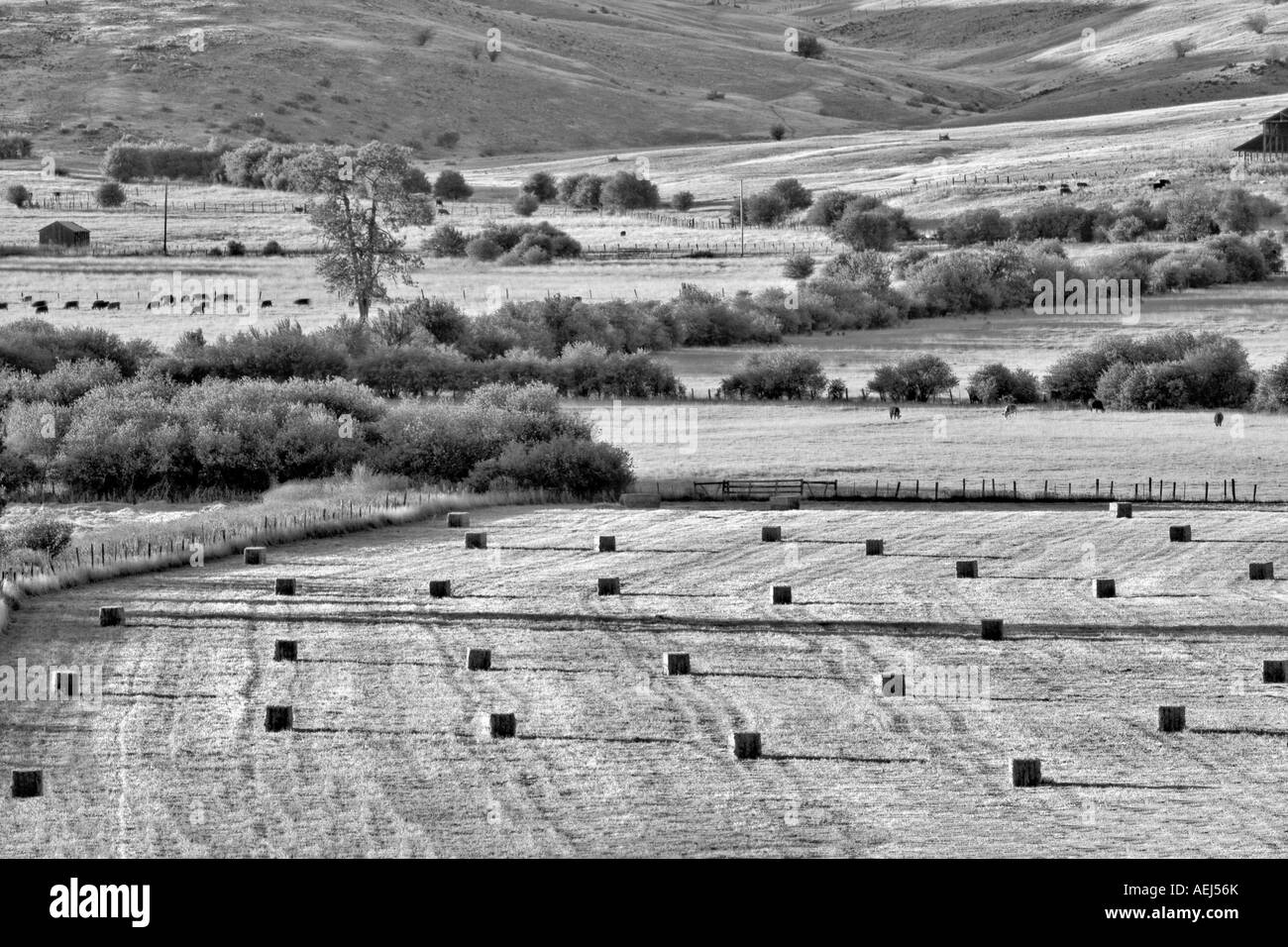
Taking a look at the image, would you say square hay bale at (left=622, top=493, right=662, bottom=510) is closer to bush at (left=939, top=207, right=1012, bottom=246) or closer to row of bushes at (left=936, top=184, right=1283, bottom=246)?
row of bushes at (left=936, top=184, right=1283, bottom=246)

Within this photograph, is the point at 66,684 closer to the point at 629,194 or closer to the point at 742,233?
the point at 742,233

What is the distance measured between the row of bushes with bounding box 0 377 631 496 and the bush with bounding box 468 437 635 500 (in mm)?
31

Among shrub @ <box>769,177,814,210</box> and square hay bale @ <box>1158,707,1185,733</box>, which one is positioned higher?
shrub @ <box>769,177,814,210</box>

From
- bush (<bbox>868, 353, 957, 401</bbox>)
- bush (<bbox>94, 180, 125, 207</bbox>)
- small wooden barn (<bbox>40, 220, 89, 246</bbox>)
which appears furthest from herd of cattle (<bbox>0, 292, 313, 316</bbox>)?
bush (<bbox>94, 180, 125, 207</bbox>)

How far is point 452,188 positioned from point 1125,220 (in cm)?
4850

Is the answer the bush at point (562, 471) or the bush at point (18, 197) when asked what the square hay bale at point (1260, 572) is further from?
the bush at point (18, 197)

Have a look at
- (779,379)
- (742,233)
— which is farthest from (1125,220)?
(779,379)

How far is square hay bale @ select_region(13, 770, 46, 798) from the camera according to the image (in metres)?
18.9

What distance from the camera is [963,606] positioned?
1179 inches

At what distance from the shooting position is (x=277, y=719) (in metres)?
21.6

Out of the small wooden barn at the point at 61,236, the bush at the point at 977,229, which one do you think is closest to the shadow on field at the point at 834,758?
the bush at the point at 977,229

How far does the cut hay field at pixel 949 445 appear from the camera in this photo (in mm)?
45688
